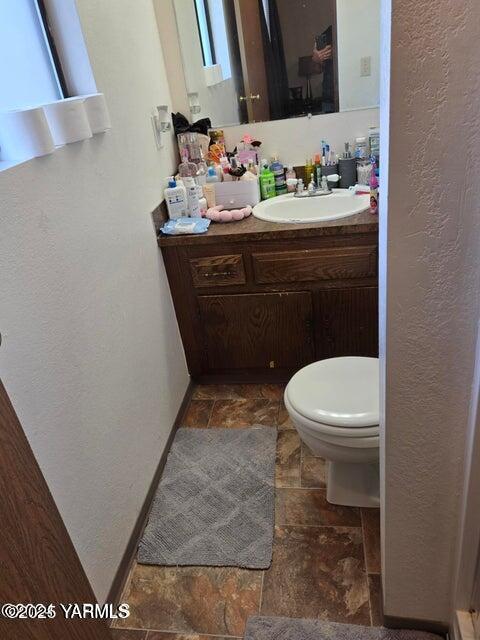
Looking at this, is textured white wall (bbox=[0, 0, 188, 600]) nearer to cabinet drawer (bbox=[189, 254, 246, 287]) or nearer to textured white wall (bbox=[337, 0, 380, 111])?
cabinet drawer (bbox=[189, 254, 246, 287])

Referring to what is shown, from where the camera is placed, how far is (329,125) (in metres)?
2.04

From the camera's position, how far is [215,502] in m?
1.61

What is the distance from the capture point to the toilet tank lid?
130 cm

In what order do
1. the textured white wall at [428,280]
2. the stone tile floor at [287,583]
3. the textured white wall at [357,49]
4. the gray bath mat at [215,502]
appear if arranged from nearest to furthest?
the textured white wall at [428,280] < the stone tile floor at [287,583] < the gray bath mat at [215,502] < the textured white wall at [357,49]

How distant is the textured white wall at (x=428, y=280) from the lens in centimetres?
62

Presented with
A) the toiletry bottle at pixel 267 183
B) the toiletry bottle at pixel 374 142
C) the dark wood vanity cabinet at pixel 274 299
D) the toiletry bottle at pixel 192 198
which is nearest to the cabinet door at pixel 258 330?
the dark wood vanity cabinet at pixel 274 299

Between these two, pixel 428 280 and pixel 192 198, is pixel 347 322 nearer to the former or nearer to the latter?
pixel 192 198

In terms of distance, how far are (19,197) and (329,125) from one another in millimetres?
1512

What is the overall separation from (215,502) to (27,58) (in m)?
1.50

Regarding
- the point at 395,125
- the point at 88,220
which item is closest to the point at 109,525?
the point at 88,220

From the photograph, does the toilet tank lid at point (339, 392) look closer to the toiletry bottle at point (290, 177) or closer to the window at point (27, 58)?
the toiletry bottle at point (290, 177)

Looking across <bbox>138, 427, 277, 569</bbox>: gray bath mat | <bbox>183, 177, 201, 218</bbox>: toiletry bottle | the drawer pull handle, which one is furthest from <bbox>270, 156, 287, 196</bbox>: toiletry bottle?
<bbox>138, 427, 277, 569</bbox>: gray bath mat

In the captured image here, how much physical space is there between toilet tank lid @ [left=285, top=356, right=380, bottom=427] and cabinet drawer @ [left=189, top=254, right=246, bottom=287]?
55 cm

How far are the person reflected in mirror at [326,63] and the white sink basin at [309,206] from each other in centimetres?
39
